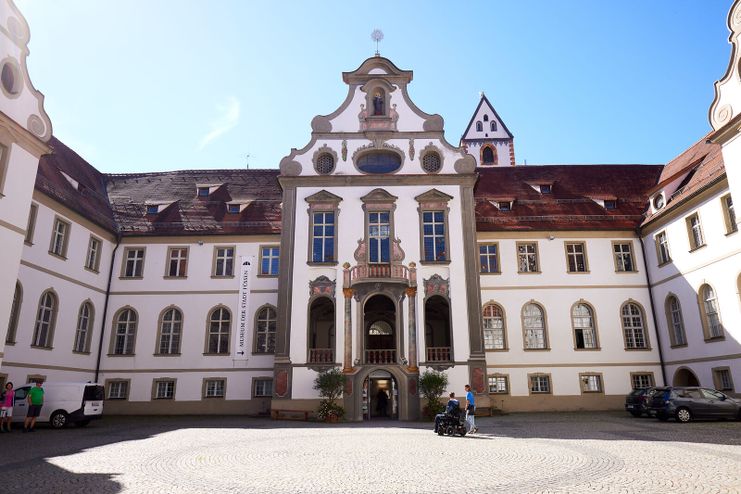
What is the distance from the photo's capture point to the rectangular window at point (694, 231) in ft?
82.5

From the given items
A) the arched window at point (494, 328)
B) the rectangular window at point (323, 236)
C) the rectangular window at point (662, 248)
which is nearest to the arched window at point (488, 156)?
the rectangular window at point (662, 248)

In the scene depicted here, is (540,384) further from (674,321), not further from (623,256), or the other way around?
(623,256)

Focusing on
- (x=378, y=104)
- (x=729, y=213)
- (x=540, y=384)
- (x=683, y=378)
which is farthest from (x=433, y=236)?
(x=683, y=378)

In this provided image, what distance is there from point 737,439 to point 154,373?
85.0 ft

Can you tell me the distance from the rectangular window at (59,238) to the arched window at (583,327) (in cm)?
2629

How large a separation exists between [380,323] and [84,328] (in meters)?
15.6

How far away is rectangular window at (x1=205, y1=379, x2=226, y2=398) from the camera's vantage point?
2872 cm

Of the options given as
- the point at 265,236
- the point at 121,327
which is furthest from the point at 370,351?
the point at 121,327

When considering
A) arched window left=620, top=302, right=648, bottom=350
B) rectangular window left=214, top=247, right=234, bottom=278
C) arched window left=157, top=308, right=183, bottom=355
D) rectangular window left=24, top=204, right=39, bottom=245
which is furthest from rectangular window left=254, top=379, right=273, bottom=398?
arched window left=620, top=302, right=648, bottom=350

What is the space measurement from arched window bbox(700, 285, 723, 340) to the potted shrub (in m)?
16.7

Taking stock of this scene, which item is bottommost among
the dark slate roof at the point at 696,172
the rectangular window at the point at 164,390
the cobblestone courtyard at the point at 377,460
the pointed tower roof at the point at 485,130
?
the cobblestone courtyard at the point at 377,460

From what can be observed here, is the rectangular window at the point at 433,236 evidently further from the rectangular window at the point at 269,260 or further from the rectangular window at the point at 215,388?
the rectangular window at the point at 215,388

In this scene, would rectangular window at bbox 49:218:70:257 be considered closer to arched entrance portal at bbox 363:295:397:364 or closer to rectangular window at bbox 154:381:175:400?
rectangular window at bbox 154:381:175:400

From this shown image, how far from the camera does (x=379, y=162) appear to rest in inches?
1129
